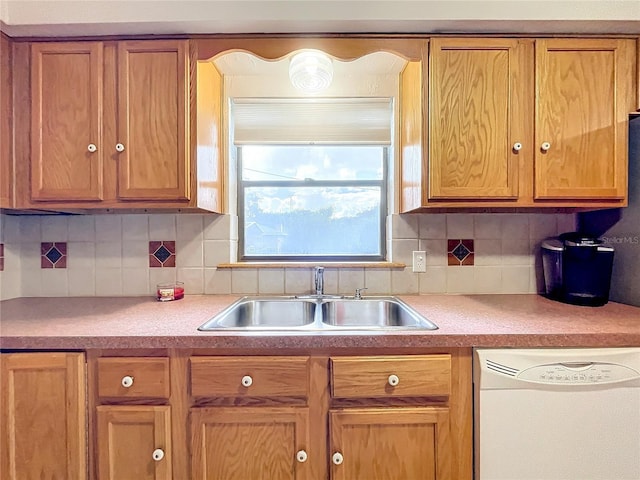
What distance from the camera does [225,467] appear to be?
103cm

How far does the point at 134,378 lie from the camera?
1.03m

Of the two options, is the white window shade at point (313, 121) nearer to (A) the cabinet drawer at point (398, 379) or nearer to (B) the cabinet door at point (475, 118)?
(B) the cabinet door at point (475, 118)

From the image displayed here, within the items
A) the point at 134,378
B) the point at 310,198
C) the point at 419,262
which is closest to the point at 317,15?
the point at 310,198

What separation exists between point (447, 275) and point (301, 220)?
843 millimetres

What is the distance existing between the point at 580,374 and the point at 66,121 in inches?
82.8

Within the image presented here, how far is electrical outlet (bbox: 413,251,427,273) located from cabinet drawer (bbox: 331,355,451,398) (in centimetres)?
68

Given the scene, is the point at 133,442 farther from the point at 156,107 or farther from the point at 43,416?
the point at 156,107

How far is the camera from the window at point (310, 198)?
5.97ft

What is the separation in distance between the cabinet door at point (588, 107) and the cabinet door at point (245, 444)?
1394 millimetres

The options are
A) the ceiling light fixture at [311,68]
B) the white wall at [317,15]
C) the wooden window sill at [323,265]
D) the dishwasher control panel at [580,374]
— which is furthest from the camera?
the wooden window sill at [323,265]

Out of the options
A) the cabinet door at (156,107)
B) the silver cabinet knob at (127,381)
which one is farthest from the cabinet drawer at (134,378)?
the cabinet door at (156,107)

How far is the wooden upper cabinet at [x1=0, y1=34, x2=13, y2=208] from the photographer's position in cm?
130

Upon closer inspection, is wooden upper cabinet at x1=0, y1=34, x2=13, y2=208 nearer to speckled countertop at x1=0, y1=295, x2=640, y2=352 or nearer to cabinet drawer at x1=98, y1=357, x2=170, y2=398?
speckled countertop at x1=0, y1=295, x2=640, y2=352

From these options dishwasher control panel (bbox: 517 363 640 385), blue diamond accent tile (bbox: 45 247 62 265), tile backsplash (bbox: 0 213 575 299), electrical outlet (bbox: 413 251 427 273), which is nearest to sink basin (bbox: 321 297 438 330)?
tile backsplash (bbox: 0 213 575 299)
